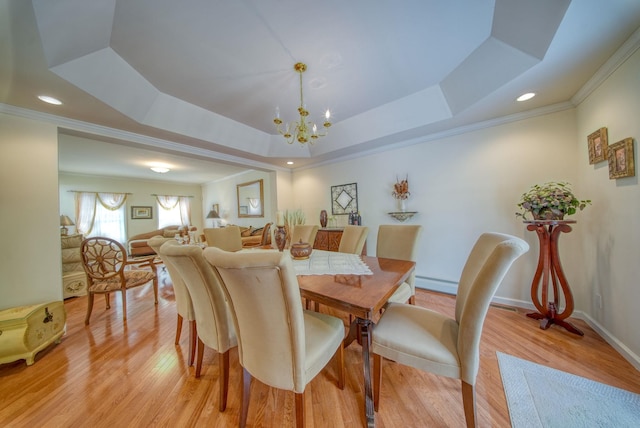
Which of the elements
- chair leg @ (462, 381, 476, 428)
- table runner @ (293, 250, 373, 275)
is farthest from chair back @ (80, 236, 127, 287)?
A: chair leg @ (462, 381, 476, 428)

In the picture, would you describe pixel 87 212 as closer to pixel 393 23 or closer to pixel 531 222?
pixel 393 23

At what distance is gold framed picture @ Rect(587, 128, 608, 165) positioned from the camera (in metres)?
1.70

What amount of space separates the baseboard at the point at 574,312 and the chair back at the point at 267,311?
2425mm

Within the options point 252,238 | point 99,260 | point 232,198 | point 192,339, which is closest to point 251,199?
point 232,198

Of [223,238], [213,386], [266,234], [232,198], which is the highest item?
[232,198]

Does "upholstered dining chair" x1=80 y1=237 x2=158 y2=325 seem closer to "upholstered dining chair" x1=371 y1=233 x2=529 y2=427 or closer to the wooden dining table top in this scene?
the wooden dining table top

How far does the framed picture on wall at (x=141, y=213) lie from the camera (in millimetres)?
6535

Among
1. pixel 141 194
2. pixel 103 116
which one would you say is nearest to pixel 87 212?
pixel 141 194

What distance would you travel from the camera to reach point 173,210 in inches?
283

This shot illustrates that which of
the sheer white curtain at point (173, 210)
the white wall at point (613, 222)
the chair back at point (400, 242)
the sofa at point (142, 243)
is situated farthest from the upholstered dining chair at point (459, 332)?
the sheer white curtain at point (173, 210)

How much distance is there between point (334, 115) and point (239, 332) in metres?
2.80

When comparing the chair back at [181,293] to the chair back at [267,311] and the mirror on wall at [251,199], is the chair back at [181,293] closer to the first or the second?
the chair back at [267,311]

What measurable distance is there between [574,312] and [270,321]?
3.16 metres

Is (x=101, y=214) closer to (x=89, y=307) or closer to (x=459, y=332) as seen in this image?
(x=89, y=307)
